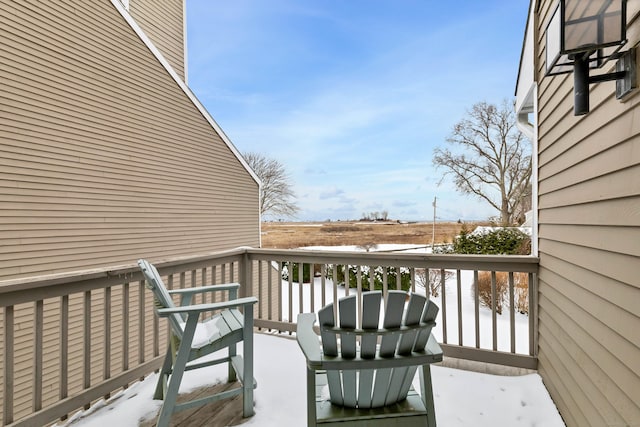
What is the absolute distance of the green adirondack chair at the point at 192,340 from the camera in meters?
1.95

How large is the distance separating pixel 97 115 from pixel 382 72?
49.3 ft

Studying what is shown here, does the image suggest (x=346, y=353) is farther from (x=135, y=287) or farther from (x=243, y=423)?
(x=135, y=287)

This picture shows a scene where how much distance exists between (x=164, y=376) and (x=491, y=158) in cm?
1304

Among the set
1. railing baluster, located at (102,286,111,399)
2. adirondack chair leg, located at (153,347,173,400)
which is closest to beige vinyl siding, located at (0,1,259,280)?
railing baluster, located at (102,286,111,399)

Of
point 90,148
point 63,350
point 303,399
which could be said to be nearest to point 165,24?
point 90,148

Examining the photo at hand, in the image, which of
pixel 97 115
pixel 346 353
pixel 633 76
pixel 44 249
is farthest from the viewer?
pixel 97 115

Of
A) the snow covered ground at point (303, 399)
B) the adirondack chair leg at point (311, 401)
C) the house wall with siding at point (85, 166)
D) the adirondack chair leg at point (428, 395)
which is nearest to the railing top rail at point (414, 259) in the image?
the snow covered ground at point (303, 399)

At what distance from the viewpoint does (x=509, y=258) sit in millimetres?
2727

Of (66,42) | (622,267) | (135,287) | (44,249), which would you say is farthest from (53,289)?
(66,42)

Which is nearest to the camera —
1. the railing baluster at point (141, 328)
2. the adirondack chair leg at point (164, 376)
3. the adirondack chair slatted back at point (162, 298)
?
the adirondack chair slatted back at point (162, 298)

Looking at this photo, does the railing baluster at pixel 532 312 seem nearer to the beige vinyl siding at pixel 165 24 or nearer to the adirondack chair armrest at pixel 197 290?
the adirondack chair armrest at pixel 197 290

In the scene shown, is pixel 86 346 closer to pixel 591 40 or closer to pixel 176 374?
pixel 176 374

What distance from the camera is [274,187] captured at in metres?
17.5

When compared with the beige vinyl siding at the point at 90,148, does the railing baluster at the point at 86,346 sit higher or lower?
lower
